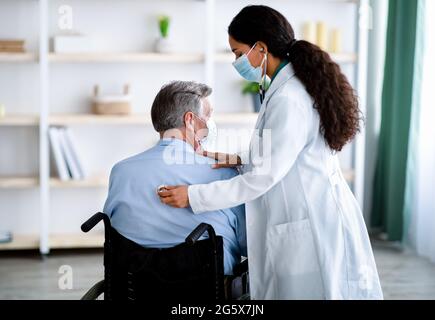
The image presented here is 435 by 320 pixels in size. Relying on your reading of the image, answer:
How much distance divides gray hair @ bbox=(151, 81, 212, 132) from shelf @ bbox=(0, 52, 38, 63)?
2003 millimetres

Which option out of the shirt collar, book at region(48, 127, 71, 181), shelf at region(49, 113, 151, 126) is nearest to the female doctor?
the shirt collar

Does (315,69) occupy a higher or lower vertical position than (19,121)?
higher

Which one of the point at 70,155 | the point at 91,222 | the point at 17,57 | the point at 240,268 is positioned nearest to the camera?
the point at 91,222

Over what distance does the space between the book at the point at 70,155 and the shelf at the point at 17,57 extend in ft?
1.26

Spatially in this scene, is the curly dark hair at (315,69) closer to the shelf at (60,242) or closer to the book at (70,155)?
the book at (70,155)

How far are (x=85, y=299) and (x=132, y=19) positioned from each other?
2.42 m

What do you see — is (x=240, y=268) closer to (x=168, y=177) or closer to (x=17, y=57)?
(x=168, y=177)

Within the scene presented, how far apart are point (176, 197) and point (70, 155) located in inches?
83.7

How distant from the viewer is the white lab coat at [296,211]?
1794 mm

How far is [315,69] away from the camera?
1829 millimetres

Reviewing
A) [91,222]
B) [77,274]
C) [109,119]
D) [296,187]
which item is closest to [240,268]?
[296,187]

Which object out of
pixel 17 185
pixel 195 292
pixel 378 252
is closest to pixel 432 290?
pixel 378 252

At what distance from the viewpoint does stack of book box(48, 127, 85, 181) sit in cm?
380
